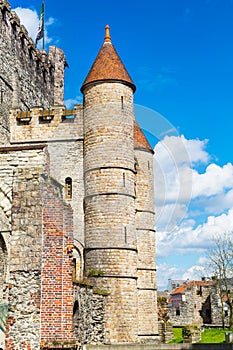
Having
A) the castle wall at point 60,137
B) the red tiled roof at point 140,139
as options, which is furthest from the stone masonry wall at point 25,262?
the red tiled roof at point 140,139

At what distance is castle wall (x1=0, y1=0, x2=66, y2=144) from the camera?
24812 mm

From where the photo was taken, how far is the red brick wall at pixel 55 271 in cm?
1270

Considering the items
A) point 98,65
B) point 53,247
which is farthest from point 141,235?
point 53,247

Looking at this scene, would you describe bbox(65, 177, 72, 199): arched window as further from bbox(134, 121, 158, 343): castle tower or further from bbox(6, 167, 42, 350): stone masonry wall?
bbox(6, 167, 42, 350): stone masonry wall

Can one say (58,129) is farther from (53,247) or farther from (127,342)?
(53,247)

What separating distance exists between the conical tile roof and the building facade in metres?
0.05

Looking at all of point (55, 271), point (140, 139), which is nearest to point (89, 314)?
point (55, 271)

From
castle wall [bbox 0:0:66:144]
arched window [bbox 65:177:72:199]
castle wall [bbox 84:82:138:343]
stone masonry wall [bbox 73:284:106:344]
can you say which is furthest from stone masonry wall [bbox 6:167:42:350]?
castle wall [bbox 0:0:66:144]

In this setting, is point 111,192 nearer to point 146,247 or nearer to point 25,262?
point 146,247

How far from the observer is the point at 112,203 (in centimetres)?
2123

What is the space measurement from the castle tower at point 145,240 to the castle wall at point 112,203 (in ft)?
11.0

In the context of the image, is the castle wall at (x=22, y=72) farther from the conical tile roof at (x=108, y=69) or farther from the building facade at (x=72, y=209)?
the conical tile roof at (x=108, y=69)

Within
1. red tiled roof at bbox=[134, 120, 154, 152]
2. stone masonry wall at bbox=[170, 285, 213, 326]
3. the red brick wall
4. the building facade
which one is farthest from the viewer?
stone masonry wall at bbox=[170, 285, 213, 326]

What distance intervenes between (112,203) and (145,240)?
493 centimetres
